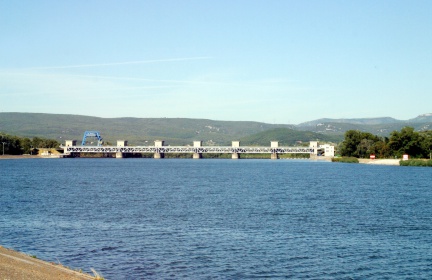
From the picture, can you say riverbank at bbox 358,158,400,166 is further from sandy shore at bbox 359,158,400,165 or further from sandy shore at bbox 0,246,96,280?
sandy shore at bbox 0,246,96,280

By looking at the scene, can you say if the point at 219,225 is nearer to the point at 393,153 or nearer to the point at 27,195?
the point at 27,195

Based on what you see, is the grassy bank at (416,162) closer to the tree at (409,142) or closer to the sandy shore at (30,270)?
the tree at (409,142)

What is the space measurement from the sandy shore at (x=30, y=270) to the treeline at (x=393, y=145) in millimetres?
137169

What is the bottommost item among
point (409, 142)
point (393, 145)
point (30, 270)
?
point (30, 270)

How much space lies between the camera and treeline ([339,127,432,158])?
14875cm

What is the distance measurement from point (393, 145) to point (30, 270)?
14623 cm

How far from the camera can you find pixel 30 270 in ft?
67.3

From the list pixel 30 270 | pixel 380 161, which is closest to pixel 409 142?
pixel 380 161

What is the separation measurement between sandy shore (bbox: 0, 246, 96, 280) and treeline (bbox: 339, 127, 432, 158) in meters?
137

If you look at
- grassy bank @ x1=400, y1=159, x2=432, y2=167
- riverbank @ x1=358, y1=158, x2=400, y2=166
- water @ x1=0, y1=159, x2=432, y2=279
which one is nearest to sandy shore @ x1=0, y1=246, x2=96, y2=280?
water @ x1=0, y1=159, x2=432, y2=279

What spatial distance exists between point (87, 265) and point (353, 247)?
535 inches

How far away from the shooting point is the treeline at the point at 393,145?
488ft

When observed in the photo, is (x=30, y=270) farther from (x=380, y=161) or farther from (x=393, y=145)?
(x=380, y=161)

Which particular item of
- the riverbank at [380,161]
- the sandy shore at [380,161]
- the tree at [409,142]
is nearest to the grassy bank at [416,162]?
the riverbank at [380,161]
